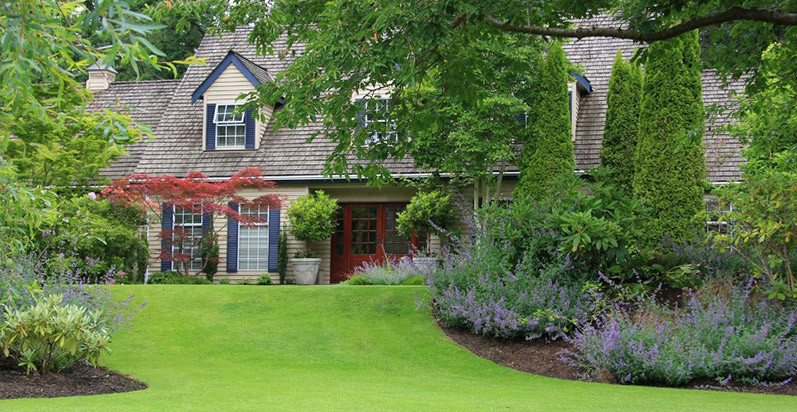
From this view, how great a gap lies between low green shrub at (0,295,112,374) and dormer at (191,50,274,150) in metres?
12.4

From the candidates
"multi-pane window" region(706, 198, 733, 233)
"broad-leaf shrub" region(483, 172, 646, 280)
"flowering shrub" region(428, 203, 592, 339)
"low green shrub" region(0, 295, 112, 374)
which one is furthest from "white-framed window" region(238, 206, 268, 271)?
"low green shrub" region(0, 295, 112, 374)

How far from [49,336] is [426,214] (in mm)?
11377

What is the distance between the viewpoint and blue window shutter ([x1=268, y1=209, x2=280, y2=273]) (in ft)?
65.5

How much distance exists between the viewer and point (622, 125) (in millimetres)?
17828

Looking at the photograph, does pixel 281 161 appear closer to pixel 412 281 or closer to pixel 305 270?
pixel 305 270

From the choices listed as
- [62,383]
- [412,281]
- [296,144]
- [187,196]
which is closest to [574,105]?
[412,281]

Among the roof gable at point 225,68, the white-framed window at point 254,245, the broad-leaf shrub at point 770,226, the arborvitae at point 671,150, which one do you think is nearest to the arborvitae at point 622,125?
the arborvitae at point 671,150

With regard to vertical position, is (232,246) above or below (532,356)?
above

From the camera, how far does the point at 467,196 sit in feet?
64.2

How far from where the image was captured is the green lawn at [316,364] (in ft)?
22.9

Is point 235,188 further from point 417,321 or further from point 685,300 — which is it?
point 685,300

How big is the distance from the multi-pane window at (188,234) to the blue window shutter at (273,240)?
172 centimetres

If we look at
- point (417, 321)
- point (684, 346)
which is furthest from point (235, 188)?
point (684, 346)

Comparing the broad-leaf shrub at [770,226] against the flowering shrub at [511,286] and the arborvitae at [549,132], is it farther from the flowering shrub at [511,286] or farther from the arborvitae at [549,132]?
the arborvitae at [549,132]
